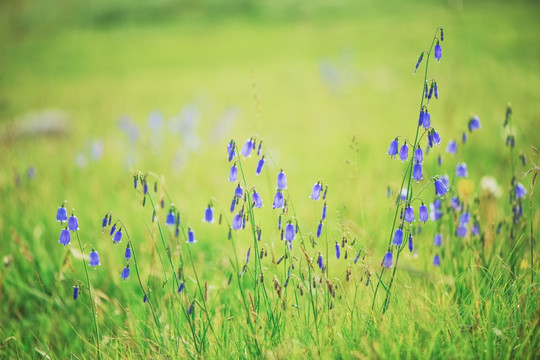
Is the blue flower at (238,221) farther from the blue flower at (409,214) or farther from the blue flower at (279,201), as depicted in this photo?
the blue flower at (409,214)

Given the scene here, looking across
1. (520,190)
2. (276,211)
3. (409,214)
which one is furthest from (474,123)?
(276,211)

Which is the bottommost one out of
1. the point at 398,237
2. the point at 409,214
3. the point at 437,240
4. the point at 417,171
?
the point at 437,240

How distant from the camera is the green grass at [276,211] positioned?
196 centimetres

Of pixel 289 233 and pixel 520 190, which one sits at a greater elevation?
pixel 520 190

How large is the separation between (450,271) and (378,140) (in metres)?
3.74

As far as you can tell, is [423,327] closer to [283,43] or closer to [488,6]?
[283,43]

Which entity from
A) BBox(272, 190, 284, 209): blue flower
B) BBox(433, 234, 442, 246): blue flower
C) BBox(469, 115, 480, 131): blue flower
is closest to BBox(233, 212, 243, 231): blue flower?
BBox(272, 190, 284, 209): blue flower

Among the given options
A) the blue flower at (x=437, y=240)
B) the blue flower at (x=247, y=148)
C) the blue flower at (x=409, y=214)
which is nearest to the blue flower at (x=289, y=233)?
the blue flower at (x=247, y=148)

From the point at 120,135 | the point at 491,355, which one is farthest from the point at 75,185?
the point at 491,355

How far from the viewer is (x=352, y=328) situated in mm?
1944

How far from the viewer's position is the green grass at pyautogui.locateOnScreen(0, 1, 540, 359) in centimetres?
196

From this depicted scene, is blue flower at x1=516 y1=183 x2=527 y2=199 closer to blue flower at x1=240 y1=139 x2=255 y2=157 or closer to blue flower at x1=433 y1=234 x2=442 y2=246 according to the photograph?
blue flower at x1=433 y1=234 x2=442 y2=246

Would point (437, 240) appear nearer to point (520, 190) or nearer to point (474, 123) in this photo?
point (520, 190)

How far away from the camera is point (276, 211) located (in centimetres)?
432
